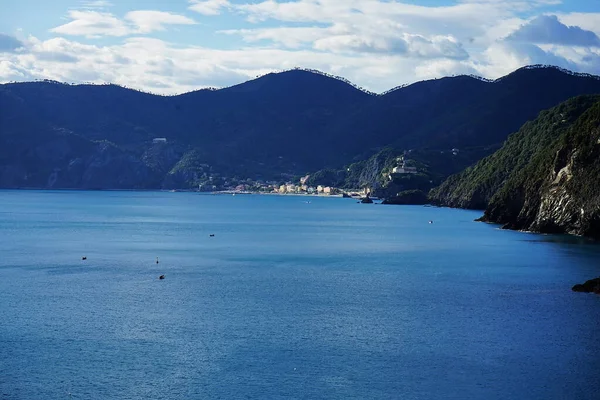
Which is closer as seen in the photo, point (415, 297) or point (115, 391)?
point (115, 391)

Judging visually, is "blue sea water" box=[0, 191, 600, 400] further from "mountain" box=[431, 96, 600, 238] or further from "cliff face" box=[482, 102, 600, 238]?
"mountain" box=[431, 96, 600, 238]

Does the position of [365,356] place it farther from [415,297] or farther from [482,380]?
[415,297]

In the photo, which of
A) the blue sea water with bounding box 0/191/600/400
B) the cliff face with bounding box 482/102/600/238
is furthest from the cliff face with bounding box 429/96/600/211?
the blue sea water with bounding box 0/191/600/400

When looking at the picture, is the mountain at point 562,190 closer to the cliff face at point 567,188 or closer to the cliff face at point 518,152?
the cliff face at point 567,188

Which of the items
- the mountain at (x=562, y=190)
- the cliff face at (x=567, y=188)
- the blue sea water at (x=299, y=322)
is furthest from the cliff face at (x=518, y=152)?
the blue sea water at (x=299, y=322)

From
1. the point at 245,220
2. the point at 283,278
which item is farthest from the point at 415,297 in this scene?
the point at 245,220

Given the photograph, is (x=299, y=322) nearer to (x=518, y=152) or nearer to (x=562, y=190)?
(x=562, y=190)

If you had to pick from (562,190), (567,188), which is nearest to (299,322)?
(567,188)
